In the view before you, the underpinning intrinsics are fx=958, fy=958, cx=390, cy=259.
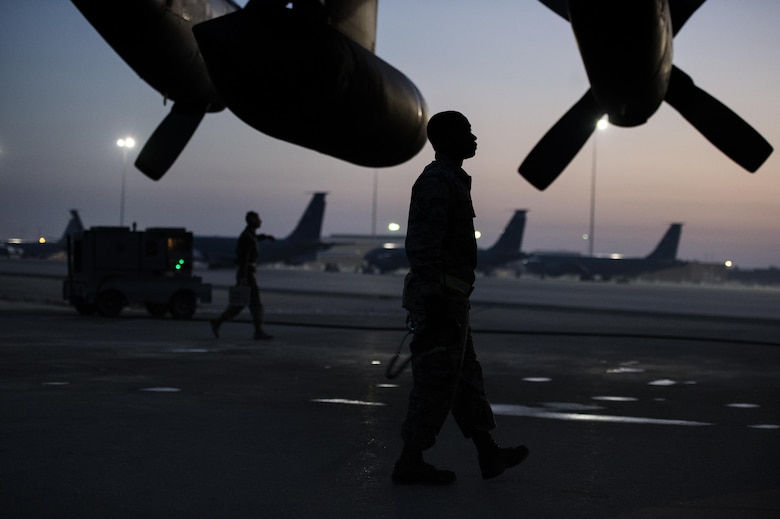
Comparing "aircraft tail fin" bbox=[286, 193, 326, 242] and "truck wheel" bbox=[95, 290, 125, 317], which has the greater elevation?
"aircraft tail fin" bbox=[286, 193, 326, 242]

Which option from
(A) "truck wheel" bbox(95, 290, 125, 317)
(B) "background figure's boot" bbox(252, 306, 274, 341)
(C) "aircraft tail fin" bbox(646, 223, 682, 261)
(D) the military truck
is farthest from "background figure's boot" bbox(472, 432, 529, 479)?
(C) "aircraft tail fin" bbox(646, 223, 682, 261)

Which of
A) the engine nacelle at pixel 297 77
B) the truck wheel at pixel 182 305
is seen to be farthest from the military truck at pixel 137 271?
the engine nacelle at pixel 297 77

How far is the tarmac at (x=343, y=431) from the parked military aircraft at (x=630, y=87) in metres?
2.34

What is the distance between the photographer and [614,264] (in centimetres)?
8788

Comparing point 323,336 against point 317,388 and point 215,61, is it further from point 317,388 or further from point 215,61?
point 215,61

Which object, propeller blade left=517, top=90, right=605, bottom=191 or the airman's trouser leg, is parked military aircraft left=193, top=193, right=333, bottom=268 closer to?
propeller blade left=517, top=90, right=605, bottom=191

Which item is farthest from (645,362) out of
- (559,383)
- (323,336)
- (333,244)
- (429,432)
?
(333,244)

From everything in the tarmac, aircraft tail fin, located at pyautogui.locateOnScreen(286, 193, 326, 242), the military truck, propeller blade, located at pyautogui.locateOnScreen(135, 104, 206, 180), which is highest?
aircraft tail fin, located at pyautogui.locateOnScreen(286, 193, 326, 242)

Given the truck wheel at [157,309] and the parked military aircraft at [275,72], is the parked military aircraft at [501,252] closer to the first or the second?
the truck wheel at [157,309]

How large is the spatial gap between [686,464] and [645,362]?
7073mm

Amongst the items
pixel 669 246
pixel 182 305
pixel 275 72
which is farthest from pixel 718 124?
pixel 669 246

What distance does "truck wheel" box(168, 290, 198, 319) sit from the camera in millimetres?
19250

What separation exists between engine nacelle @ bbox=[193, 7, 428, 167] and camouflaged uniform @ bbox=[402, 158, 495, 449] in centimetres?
249

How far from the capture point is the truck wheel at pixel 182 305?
19250 mm
